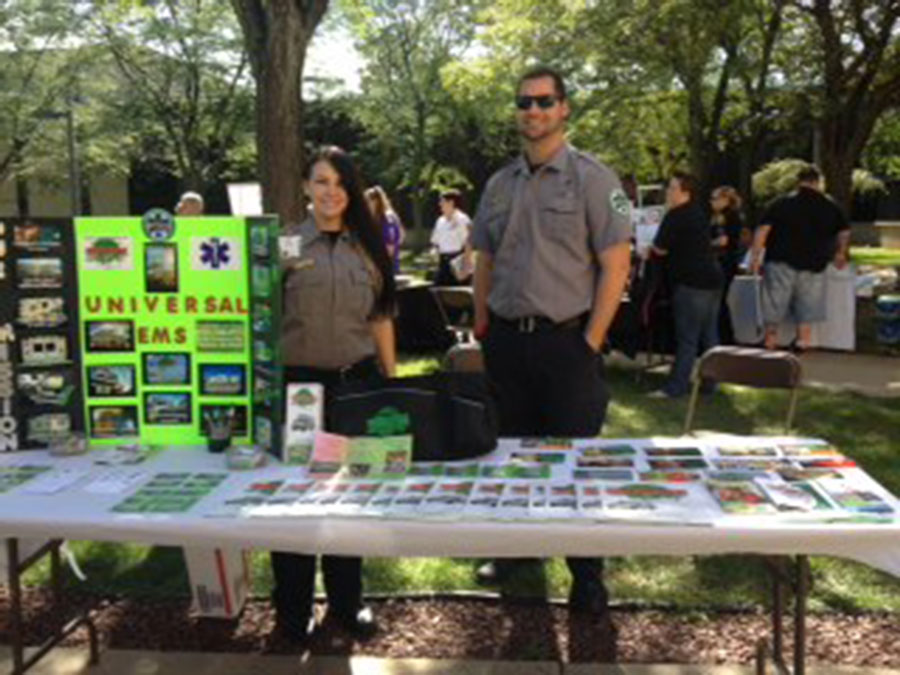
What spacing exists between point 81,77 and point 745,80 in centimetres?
1533

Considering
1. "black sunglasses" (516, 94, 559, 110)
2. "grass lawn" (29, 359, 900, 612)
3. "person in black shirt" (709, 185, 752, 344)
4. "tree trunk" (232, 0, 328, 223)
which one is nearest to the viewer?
"black sunglasses" (516, 94, 559, 110)

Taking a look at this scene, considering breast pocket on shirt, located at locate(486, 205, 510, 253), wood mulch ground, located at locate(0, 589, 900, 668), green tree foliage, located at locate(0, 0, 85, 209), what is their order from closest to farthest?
wood mulch ground, located at locate(0, 589, 900, 668) < breast pocket on shirt, located at locate(486, 205, 510, 253) < green tree foliage, located at locate(0, 0, 85, 209)

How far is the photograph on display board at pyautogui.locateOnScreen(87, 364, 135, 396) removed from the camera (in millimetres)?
2826

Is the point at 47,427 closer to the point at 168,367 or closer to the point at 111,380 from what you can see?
the point at 111,380

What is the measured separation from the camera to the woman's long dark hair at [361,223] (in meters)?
3.07

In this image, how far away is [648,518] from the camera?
2.18m

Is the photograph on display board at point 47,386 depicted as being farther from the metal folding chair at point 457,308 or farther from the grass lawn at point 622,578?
the metal folding chair at point 457,308

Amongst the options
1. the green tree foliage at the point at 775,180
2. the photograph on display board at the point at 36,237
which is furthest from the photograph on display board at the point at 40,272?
the green tree foliage at the point at 775,180

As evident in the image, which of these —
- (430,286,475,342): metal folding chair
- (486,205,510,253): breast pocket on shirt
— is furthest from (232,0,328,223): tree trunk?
(486,205,510,253): breast pocket on shirt

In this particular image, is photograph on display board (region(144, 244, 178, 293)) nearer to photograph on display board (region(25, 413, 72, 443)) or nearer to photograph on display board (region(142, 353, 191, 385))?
photograph on display board (region(142, 353, 191, 385))

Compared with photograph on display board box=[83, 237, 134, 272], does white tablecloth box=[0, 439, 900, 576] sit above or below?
below

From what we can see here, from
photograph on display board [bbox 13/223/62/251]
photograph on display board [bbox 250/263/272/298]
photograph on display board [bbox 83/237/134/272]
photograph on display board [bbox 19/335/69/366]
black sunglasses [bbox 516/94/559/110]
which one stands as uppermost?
black sunglasses [bbox 516/94/559/110]

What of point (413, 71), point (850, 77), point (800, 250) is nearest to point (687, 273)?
point (800, 250)

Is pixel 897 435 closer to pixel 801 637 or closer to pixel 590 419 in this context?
pixel 590 419
